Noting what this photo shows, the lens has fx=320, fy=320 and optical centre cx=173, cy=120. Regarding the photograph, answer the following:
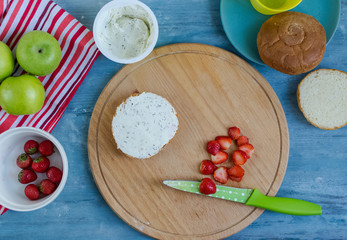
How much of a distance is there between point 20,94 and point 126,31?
478 millimetres

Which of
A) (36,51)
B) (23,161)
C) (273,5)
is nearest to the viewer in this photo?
(36,51)

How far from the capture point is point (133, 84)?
137cm

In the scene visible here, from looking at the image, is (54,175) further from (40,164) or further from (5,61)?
(5,61)

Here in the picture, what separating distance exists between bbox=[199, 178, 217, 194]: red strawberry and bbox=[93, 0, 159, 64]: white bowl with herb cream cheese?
59 centimetres

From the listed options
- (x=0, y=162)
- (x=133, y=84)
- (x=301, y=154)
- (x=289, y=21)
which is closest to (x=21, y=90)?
(x=0, y=162)

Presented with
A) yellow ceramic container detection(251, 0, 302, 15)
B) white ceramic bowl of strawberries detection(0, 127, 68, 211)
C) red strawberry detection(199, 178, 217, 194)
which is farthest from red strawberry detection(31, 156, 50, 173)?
yellow ceramic container detection(251, 0, 302, 15)

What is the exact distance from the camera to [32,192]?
1.29 metres

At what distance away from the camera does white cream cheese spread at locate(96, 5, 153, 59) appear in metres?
1.29

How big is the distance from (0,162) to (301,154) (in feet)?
4.22

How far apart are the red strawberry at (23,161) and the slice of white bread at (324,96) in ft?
3.85

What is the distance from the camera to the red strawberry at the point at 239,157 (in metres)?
1.35

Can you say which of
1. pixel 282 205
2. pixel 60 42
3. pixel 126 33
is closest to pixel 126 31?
pixel 126 33

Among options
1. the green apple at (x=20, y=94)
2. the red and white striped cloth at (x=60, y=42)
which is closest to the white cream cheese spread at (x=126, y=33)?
the red and white striped cloth at (x=60, y=42)

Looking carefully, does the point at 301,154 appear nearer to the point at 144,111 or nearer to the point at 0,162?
the point at 144,111
